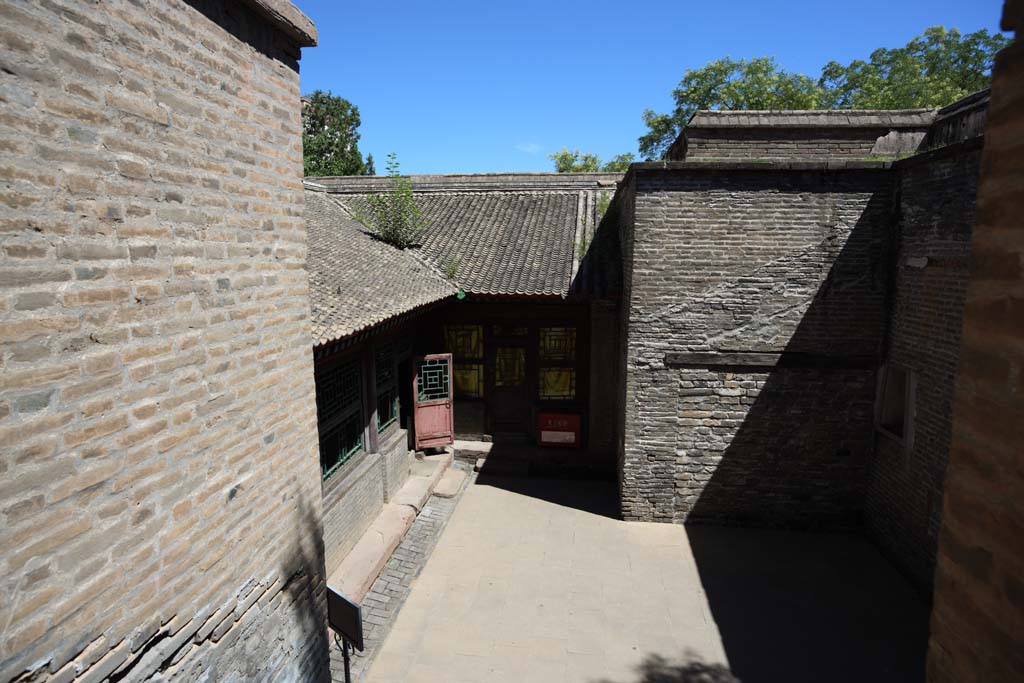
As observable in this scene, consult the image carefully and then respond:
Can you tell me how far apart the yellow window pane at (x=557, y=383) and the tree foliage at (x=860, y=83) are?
1224 centimetres

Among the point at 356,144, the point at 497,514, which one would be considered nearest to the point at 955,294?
the point at 497,514

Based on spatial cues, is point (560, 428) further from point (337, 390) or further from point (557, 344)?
point (337, 390)

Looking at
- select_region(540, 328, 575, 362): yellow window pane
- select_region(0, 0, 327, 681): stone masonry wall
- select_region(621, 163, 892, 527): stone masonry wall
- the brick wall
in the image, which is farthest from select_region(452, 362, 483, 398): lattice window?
select_region(0, 0, 327, 681): stone masonry wall

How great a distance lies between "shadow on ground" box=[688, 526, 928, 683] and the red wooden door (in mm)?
4508

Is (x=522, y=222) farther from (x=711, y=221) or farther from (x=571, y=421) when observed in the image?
(x=711, y=221)

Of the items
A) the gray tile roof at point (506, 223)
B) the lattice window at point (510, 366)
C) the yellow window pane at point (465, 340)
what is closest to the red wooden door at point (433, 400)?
the yellow window pane at point (465, 340)

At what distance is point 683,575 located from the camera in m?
7.11

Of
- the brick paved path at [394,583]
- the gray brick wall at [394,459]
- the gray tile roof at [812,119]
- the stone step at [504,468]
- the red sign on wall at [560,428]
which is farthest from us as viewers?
the red sign on wall at [560,428]

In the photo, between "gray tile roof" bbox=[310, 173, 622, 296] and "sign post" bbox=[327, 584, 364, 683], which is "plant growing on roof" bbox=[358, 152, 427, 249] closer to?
"gray tile roof" bbox=[310, 173, 622, 296]

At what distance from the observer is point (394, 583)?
6.83m

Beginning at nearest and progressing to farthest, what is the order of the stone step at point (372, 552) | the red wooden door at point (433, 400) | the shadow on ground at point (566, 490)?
1. the stone step at point (372, 552)
2. the shadow on ground at point (566, 490)
3. the red wooden door at point (433, 400)

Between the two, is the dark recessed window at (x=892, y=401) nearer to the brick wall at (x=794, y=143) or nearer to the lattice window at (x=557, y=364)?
the brick wall at (x=794, y=143)

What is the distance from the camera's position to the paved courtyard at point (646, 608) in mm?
5602

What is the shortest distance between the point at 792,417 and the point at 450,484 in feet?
17.4
